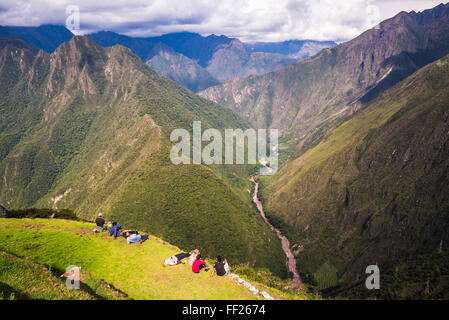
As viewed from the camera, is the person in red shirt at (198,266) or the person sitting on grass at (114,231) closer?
the person in red shirt at (198,266)

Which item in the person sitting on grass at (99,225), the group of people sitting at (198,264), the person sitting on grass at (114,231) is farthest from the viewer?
the person sitting on grass at (99,225)

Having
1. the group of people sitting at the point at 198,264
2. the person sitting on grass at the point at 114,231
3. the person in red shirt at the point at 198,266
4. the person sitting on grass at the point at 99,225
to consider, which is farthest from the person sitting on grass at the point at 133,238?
the person in red shirt at the point at 198,266

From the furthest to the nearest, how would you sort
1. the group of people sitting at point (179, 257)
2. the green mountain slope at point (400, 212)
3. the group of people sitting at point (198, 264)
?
the green mountain slope at point (400, 212), the group of people sitting at point (179, 257), the group of people sitting at point (198, 264)

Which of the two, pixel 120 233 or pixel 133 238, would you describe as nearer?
pixel 133 238

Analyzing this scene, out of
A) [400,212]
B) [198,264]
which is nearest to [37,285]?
[198,264]

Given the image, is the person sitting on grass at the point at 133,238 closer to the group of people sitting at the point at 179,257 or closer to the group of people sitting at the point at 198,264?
the group of people sitting at the point at 179,257

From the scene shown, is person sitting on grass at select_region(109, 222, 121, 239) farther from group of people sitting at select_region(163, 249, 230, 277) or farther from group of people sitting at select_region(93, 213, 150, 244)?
group of people sitting at select_region(163, 249, 230, 277)

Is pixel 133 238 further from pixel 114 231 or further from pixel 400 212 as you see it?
pixel 400 212

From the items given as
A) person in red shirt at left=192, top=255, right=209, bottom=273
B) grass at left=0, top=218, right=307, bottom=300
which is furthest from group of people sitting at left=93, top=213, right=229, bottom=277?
grass at left=0, top=218, right=307, bottom=300
